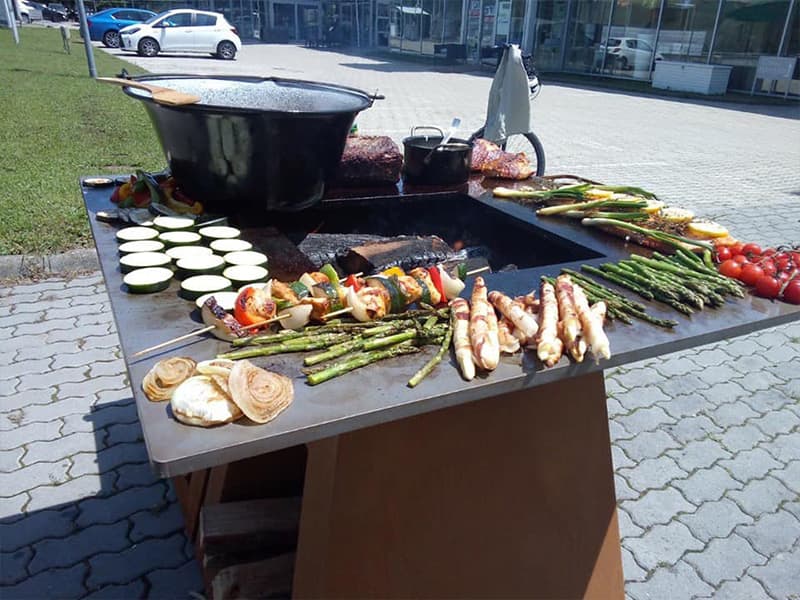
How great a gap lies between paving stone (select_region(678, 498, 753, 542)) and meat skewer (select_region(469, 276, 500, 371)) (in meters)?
1.91

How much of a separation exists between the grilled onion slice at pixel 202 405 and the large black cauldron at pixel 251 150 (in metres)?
1.22

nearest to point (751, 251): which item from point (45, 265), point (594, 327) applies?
point (594, 327)

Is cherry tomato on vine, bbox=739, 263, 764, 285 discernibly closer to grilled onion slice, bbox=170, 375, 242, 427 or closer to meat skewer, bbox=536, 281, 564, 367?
meat skewer, bbox=536, 281, 564, 367

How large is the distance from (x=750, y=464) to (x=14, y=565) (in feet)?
11.8

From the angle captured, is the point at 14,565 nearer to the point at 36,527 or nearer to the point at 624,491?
the point at 36,527

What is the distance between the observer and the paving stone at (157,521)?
8.95 ft

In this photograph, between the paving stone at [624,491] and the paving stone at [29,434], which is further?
the paving stone at [29,434]

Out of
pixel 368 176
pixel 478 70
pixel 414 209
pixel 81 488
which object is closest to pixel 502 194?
pixel 414 209

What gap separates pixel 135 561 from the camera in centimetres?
258

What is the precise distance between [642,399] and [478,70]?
2475 cm

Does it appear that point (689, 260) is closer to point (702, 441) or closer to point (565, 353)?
point (565, 353)

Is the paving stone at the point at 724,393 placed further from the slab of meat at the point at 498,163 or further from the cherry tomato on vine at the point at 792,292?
the cherry tomato on vine at the point at 792,292

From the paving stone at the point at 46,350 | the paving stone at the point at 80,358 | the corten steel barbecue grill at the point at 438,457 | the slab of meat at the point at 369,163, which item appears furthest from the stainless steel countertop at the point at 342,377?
the paving stone at the point at 46,350

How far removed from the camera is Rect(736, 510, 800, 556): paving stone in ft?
9.14
